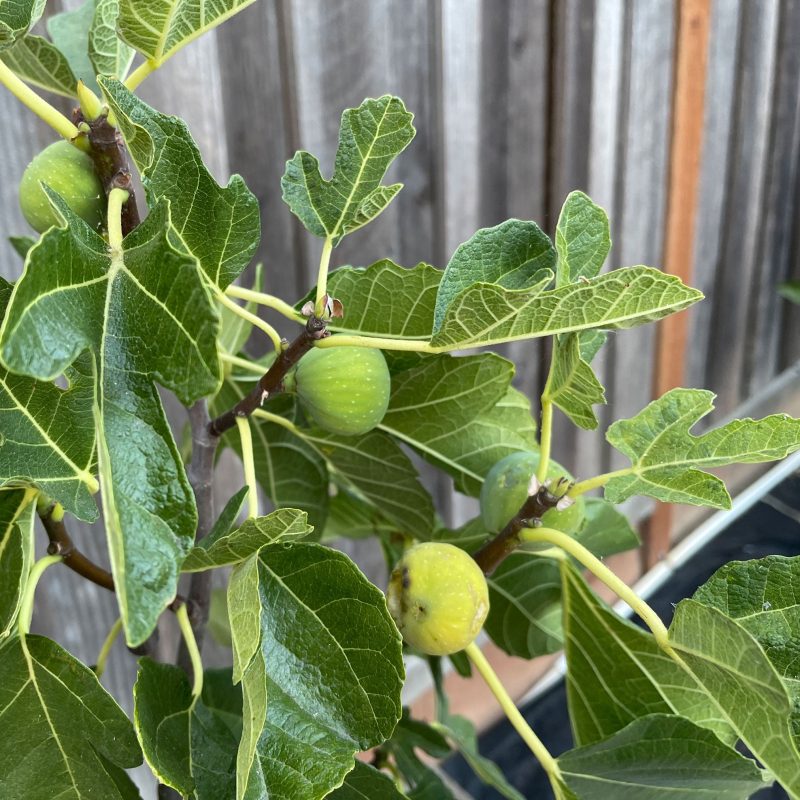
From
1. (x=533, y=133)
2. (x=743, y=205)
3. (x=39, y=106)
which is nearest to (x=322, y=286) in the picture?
(x=39, y=106)

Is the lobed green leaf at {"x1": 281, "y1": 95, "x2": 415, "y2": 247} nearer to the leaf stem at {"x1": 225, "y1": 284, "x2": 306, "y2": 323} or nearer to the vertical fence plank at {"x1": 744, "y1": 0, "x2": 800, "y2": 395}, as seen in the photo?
the leaf stem at {"x1": 225, "y1": 284, "x2": 306, "y2": 323}

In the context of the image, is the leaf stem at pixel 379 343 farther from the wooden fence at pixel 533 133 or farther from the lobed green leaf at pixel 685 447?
the wooden fence at pixel 533 133

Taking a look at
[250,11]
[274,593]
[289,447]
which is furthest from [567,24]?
[274,593]

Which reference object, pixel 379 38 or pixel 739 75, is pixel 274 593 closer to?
pixel 379 38

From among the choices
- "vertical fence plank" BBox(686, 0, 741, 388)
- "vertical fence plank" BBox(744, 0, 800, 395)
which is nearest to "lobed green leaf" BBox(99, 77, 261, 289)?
"vertical fence plank" BBox(686, 0, 741, 388)

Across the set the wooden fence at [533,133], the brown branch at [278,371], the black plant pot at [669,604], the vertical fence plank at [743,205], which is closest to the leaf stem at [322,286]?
the brown branch at [278,371]
